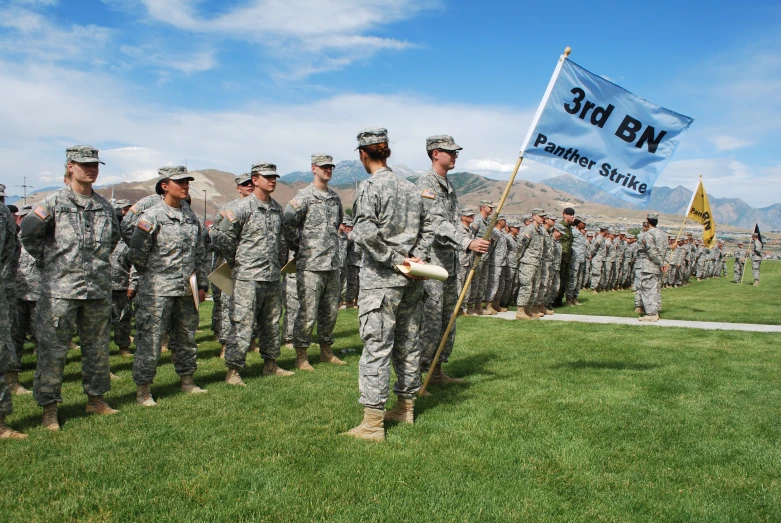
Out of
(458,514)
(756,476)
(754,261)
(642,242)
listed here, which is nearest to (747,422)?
(756,476)

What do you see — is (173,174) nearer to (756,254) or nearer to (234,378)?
(234,378)

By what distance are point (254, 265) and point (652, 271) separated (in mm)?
10235

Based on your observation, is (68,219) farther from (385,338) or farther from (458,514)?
(458,514)

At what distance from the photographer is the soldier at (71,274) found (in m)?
5.20

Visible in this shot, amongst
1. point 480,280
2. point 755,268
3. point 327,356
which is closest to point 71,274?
point 327,356

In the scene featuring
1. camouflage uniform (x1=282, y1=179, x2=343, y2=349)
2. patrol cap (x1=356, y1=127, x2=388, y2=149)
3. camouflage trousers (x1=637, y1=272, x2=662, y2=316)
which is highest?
patrol cap (x1=356, y1=127, x2=388, y2=149)

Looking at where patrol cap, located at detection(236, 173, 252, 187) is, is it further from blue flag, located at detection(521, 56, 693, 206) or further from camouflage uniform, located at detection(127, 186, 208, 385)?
blue flag, located at detection(521, 56, 693, 206)

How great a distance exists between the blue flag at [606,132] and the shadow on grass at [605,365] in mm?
2518

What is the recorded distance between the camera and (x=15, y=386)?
6.72 metres

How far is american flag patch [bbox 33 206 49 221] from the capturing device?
16.9 feet

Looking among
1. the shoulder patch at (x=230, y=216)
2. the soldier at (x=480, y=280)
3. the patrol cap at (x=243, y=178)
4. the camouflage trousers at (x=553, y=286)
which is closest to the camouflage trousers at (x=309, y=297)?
the shoulder patch at (x=230, y=216)

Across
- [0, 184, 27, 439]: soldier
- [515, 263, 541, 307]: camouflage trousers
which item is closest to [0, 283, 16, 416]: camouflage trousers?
[0, 184, 27, 439]: soldier

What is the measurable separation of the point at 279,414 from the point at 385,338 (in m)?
1.54

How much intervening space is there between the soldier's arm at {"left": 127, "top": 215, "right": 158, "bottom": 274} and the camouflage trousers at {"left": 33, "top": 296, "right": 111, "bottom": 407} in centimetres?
58
